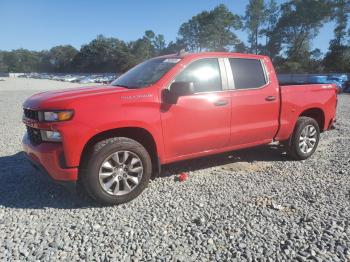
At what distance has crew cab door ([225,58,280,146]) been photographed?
17.0 ft

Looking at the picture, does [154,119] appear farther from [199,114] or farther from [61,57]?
[61,57]

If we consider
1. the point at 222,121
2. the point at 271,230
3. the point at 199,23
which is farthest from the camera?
the point at 199,23

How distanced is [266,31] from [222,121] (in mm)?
74317

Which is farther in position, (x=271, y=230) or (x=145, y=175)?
(x=145, y=175)

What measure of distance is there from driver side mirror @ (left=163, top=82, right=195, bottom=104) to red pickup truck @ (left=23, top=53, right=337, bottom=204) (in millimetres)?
13

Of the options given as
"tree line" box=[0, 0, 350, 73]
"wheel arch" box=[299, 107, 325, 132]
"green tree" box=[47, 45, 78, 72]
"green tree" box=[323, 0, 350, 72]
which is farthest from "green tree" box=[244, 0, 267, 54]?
"green tree" box=[47, 45, 78, 72]

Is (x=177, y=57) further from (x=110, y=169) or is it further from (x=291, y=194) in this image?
(x=291, y=194)

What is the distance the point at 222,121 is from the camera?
16.5ft

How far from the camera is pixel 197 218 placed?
391 cm

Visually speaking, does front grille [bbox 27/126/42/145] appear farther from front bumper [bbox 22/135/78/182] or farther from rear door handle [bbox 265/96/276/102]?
rear door handle [bbox 265/96/276/102]

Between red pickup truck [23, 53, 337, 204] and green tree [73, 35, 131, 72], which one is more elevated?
green tree [73, 35, 131, 72]

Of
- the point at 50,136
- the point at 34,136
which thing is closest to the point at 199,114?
the point at 50,136

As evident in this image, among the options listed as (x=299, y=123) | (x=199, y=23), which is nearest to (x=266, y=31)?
(x=199, y=23)

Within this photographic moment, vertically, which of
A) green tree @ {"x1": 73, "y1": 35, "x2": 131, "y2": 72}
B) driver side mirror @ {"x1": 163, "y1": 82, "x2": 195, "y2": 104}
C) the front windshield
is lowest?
driver side mirror @ {"x1": 163, "y1": 82, "x2": 195, "y2": 104}
